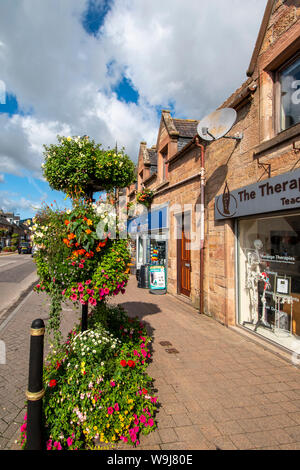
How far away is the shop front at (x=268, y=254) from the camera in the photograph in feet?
15.2

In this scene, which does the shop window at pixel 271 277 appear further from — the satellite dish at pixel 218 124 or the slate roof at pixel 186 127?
the slate roof at pixel 186 127

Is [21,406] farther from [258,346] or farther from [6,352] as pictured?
[258,346]

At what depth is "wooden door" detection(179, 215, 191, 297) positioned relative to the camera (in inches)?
353

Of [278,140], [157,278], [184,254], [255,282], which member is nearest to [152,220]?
[157,278]

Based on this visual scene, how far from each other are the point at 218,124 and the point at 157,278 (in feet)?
20.5

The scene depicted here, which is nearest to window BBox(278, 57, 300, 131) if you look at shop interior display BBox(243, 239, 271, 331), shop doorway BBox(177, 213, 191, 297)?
shop interior display BBox(243, 239, 271, 331)

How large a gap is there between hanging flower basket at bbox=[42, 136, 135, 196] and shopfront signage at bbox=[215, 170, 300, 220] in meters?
Result: 2.35

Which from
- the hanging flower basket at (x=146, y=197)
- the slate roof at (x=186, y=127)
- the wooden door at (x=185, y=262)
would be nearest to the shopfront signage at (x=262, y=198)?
the wooden door at (x=185, y=262)

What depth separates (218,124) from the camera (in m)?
5.97

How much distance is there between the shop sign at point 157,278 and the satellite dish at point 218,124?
5669 millimetres

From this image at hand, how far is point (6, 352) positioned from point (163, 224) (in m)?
7.43

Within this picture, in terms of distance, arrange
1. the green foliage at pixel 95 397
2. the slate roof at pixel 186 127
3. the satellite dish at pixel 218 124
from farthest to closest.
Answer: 1. the slate roof at pixel 186 127
2. the satellite dish at pixel 218 124
3. the green foliage at pixel 95 397
